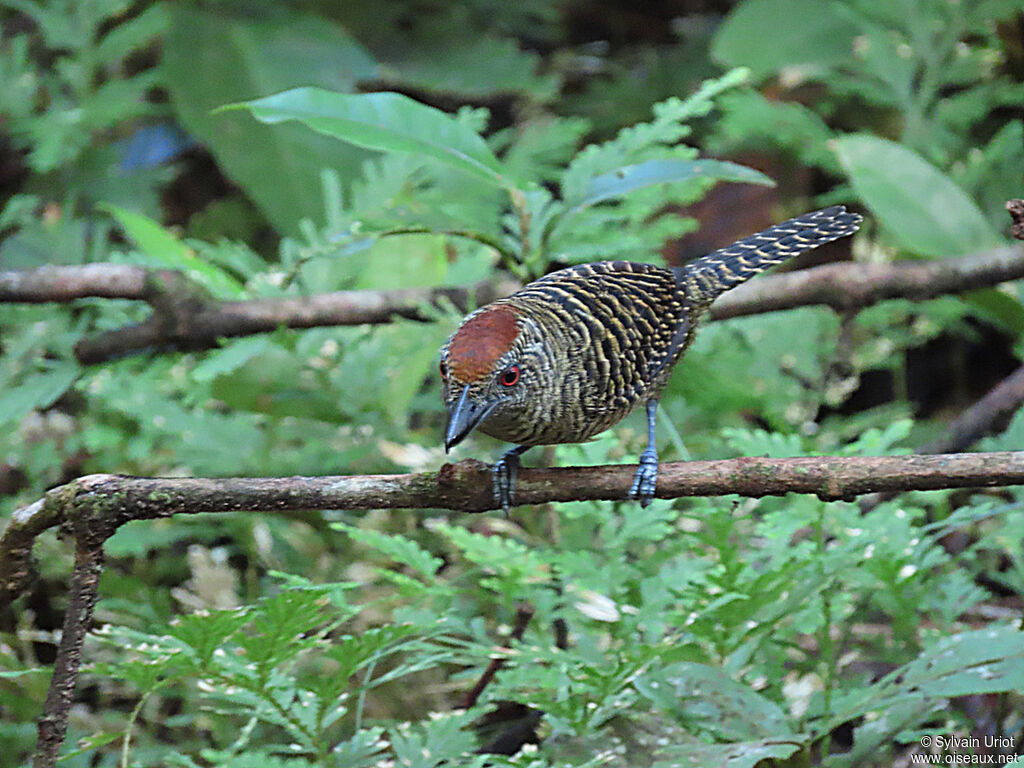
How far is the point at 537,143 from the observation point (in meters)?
3.78

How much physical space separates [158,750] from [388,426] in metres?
1.01

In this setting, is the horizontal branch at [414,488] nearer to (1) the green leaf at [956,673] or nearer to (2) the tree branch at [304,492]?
(2) the tree branch at [304,492]

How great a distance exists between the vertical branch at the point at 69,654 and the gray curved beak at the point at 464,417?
1.78 ft

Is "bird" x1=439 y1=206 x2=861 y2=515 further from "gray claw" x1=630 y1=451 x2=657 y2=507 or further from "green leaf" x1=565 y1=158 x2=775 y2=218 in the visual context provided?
"green leaf" x1=565 y1=158 x2=775 y2=218

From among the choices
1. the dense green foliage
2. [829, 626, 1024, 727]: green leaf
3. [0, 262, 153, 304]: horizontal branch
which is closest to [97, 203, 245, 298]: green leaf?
the dense green foliage

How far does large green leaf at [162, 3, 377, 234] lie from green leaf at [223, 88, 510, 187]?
75.2 inches

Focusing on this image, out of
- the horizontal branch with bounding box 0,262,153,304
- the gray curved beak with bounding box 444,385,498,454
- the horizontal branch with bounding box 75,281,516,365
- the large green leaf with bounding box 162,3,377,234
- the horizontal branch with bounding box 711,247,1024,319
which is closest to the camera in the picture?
the gray curved beak with bounding box 444,385,498,454

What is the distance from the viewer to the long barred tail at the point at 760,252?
85.7 inches

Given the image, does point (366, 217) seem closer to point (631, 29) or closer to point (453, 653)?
point (453, 653)

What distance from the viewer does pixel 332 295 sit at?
2781 mm

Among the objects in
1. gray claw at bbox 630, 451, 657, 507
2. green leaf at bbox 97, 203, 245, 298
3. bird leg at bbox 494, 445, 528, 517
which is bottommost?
bird leg at bbox 494, 445, 528, 517

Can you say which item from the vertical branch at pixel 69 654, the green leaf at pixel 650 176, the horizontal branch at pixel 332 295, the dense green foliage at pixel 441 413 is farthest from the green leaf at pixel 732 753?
the horizontal branch at pixel 332 295

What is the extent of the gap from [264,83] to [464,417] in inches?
123

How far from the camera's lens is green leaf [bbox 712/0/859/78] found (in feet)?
13.3
